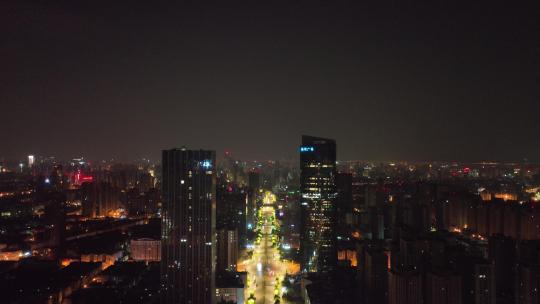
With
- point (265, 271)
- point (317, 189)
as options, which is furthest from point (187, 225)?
point (317, 189)

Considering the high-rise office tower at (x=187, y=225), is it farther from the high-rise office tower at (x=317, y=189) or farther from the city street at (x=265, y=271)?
the high-rise office tower at (x=317, y=189)

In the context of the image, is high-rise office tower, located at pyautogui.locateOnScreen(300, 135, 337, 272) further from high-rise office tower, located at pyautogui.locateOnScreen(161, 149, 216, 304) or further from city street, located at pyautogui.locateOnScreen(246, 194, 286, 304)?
high-rise office tower, located at pyautogui.locateOnScreen(161, 149, 216, 304)

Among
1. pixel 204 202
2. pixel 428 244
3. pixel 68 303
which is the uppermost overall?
pixel 204 202

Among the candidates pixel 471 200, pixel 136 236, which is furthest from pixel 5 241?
pixel 471 200

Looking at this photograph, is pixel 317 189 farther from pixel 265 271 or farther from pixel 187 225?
pixel 187 225

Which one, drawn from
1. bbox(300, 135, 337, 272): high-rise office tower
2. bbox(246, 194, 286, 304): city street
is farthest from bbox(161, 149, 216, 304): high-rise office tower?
bbox(300, 135, 337, 272): high-rise office tower

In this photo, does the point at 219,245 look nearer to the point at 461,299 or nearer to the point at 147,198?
the point at 461,299
